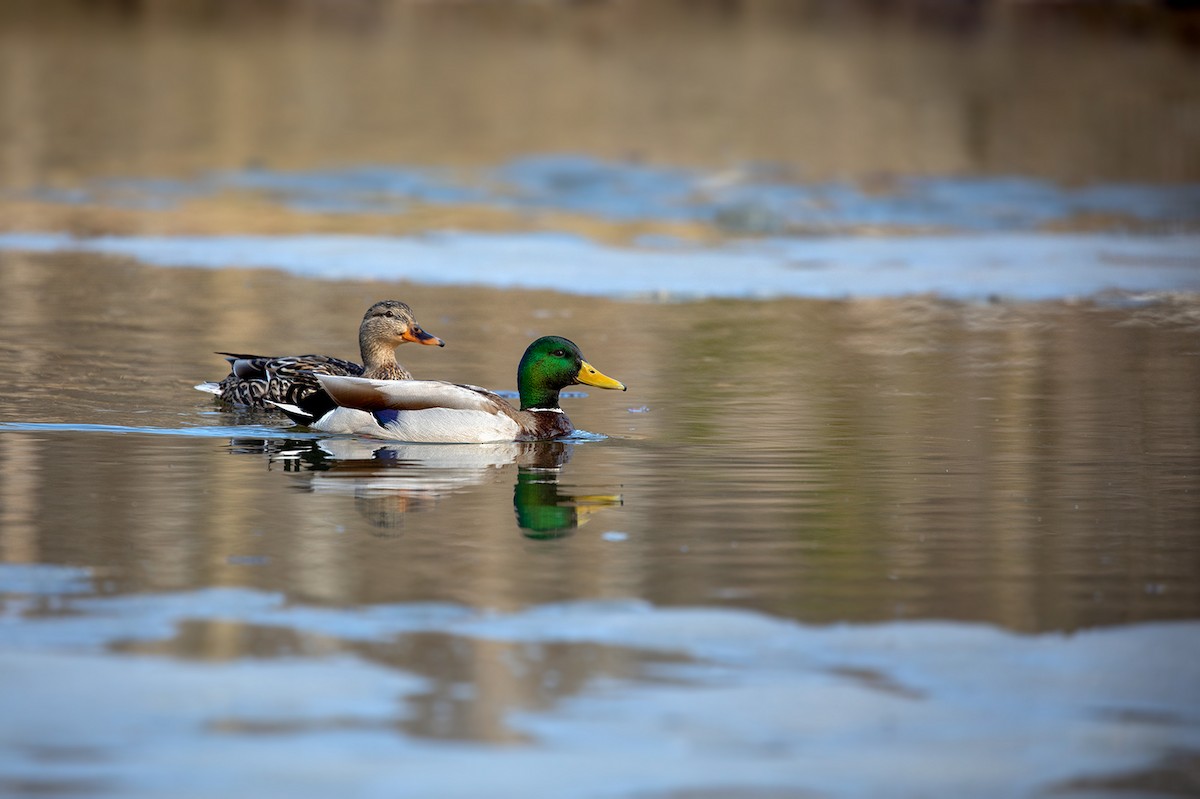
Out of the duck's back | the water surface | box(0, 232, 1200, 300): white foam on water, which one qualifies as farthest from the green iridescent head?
box(0, 232, 1200, 300): white foam on water

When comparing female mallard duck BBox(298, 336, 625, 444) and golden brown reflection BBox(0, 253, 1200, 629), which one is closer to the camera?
golden brown reflection BBox(0, 253, 1200, 629)

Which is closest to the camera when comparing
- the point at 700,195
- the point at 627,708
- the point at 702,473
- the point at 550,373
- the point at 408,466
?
the point at 627,708

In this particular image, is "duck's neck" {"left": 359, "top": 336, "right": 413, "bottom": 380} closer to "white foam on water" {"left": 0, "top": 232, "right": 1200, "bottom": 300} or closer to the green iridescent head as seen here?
the green iridescent head

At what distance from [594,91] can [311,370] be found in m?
28.0

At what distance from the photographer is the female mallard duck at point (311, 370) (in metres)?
11.2

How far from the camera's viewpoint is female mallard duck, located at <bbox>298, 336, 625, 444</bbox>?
1048 cm

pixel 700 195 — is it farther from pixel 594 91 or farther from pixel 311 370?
pixel 594 91

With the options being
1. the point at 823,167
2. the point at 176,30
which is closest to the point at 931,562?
the point at 823,167

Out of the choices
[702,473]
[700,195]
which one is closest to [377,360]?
[702,473]

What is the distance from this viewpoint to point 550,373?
1094 cm

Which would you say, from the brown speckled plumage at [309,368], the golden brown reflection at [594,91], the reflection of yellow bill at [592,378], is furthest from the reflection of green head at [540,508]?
the golden brown reflection at [594,91]

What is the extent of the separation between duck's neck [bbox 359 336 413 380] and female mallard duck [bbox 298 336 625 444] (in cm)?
128

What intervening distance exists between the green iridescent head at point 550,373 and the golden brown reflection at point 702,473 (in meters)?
0.29

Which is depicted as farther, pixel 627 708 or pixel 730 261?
pixel 730 261
